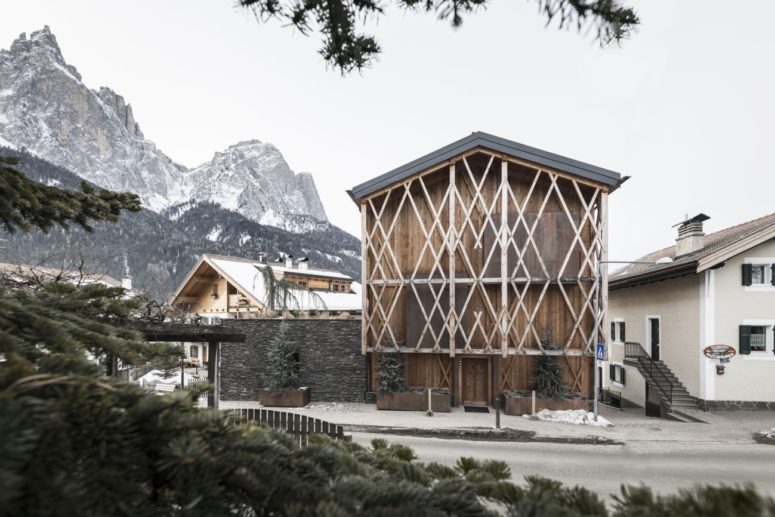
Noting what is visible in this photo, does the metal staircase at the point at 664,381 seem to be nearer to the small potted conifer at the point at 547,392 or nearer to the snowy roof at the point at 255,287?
the small potted conifer at the point at 547,392

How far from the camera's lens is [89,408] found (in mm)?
1009

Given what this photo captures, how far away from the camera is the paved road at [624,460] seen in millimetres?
9617

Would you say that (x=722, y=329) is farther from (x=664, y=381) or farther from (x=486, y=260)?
(x=486, y=260)

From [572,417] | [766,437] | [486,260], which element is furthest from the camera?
[486,260]

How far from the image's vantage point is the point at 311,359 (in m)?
19.1

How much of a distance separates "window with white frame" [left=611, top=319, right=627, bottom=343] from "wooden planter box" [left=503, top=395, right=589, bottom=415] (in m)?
9.94

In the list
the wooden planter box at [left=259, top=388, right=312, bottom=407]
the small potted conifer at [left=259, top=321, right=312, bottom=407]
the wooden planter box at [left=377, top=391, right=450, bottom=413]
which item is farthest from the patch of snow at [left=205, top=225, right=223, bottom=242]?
the wooden planter box at [left=377, top=391, right=450, bottom=413]

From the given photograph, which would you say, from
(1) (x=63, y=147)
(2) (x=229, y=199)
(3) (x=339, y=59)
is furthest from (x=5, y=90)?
(3) (x=339, y=59)

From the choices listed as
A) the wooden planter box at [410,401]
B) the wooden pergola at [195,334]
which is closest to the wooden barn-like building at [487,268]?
the wooden planter box at [410,401]

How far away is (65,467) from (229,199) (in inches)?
7928

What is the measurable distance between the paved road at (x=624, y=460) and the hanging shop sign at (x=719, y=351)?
5.02m

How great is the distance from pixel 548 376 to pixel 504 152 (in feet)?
31.1

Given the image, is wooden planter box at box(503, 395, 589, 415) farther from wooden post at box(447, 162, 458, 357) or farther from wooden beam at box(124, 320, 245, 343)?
wooden beam at box(124, 320, 245, 343)

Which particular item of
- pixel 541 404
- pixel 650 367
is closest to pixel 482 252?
pixel 541 404
